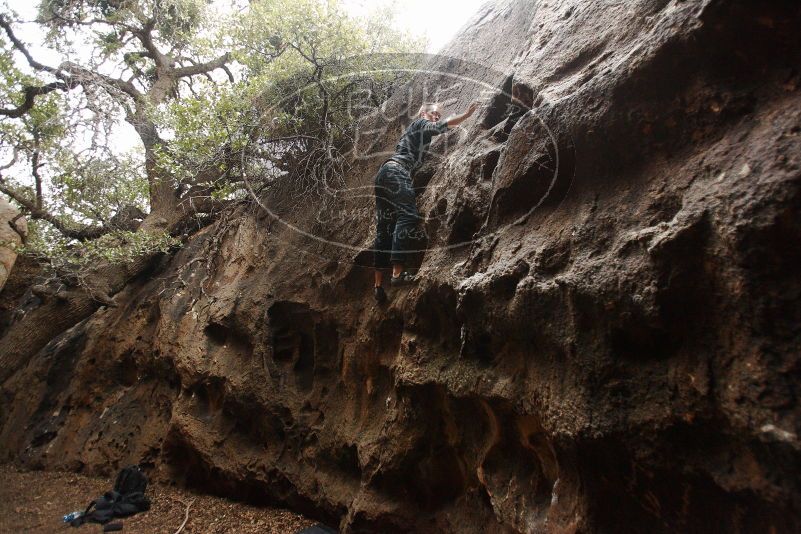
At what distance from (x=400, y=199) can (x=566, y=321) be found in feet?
6.77

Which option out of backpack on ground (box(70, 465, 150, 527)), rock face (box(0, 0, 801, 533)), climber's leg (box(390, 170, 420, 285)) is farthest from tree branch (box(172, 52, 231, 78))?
backpack on ground (box(70, 465, 150, 527))

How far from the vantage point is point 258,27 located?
6160 millimetres

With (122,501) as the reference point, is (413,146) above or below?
above

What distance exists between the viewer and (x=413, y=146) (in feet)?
14.6

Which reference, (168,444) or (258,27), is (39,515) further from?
(258,27)

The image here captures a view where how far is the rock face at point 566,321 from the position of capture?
6.35 ft

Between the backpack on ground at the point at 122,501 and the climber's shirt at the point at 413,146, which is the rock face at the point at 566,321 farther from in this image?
the backpack on ground at the point at 122,501

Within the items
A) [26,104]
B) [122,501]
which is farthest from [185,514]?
[26,104]

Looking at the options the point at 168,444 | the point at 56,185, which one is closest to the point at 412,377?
the point at 168,444

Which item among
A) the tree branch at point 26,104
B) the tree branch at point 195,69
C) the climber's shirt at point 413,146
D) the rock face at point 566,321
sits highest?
the tree branch at point 195,69

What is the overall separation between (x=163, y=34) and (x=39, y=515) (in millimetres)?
7870

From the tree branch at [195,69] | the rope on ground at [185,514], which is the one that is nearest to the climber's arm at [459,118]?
the rope on ground at [185,514]

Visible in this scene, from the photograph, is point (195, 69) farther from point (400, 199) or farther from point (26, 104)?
point (400, 199)

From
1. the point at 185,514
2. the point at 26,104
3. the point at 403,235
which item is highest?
the point at 26,104
